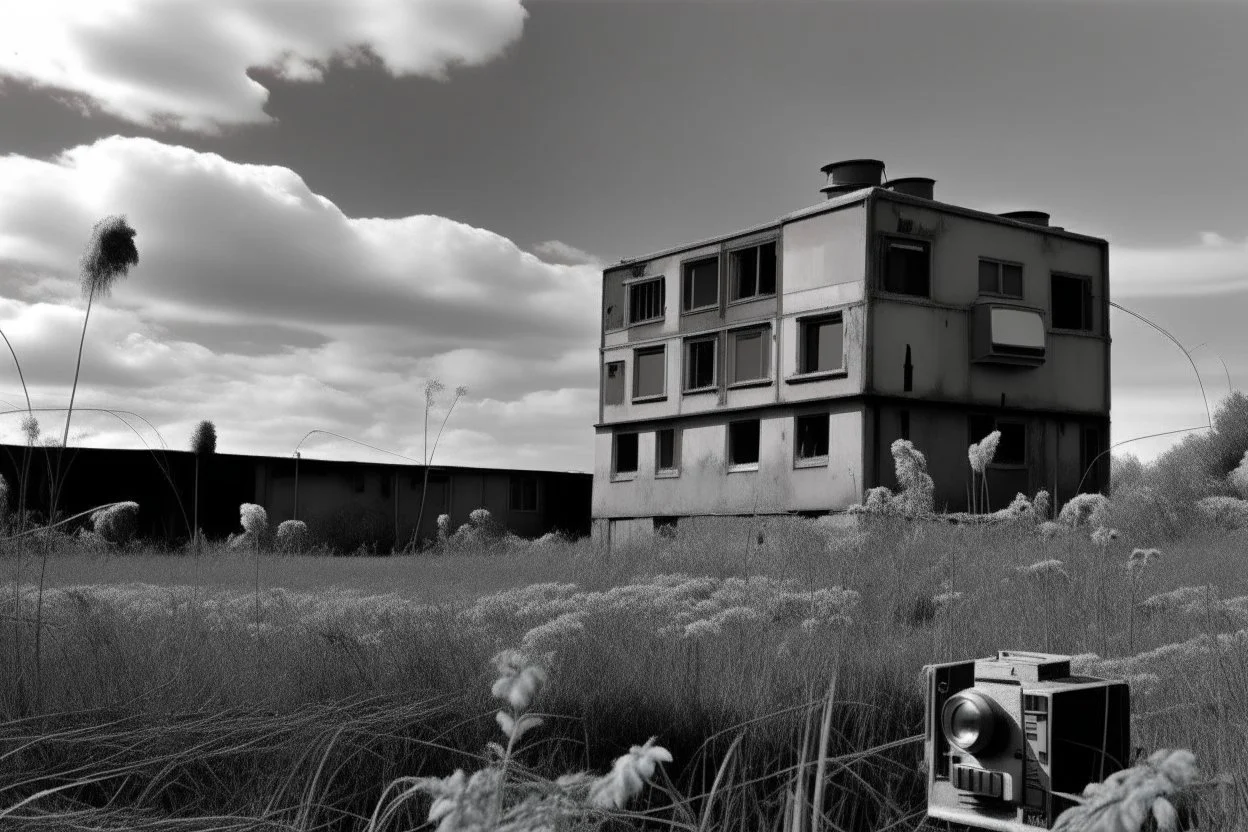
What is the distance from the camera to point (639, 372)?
25.2 metres

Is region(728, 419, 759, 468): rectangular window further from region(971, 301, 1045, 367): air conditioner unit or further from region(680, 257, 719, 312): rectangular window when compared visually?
region(971, 301, 1045, 367): air conditioner unit

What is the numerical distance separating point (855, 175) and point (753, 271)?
9.14 ft

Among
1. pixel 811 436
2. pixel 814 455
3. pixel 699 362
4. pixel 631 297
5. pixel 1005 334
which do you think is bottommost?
pixel 814 455

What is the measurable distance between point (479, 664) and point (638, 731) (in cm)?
102

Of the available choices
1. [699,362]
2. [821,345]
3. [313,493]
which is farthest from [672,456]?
[313,493]

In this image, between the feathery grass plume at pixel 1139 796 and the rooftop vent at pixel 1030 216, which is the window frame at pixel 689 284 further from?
the feathery grass plume at pixel 1139 796

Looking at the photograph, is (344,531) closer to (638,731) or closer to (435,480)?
(435,480)

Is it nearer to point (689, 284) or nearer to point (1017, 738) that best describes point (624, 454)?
point (689, 284)

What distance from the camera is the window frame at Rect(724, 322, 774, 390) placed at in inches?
862

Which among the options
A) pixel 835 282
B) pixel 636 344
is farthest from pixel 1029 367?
pixel 636 344

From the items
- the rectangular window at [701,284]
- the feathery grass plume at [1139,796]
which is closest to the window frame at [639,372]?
the rectangular window at [701,284]

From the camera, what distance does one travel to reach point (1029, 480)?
2134cm

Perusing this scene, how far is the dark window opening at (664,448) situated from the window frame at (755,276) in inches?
135

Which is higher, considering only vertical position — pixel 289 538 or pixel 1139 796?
pixel 1139 796
